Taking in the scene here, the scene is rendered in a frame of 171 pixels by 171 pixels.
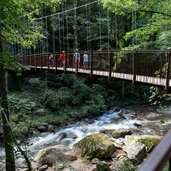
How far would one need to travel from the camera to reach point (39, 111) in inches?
516

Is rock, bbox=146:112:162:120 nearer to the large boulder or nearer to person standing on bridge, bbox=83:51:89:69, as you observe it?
person standing on bridge, bbox=83:51:89:69

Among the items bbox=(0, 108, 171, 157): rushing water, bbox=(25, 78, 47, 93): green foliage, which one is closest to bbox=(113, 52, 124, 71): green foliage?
bbox=(0, 108, 171, 157): rushing water

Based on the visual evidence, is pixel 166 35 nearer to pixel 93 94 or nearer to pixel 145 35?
pixel 145 35

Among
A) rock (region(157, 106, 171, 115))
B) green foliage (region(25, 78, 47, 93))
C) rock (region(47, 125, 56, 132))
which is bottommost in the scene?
rock (region(47, 125, 56, 132))

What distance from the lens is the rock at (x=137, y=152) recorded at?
6.68 m

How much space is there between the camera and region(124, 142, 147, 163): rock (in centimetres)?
668

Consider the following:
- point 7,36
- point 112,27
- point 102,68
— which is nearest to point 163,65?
point 102,68

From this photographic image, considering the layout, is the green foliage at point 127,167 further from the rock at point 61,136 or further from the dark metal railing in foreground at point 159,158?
the dark metal railing in foreground at point 159,158

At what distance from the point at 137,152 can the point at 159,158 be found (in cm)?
644

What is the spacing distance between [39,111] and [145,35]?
260 inches

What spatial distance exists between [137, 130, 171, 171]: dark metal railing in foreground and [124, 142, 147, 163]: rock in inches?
241

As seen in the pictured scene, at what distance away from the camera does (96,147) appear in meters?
7.13

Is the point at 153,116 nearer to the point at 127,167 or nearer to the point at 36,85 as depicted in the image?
the point at 127,167

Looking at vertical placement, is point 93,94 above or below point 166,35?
below
